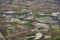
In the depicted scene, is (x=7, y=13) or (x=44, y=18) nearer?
(x=44, y=18)

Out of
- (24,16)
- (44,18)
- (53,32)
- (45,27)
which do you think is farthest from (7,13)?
(53,32)

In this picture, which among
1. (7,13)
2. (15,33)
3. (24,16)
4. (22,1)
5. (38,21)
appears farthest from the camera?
(22,1)

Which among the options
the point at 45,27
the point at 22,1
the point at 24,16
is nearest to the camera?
the point at 45,27

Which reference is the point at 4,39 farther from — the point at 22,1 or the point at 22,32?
the point at 22,1

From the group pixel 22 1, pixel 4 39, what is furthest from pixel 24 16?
pixel 22 1

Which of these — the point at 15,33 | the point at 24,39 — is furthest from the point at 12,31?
the point at 24,39

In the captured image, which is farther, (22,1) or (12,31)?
(22,1)

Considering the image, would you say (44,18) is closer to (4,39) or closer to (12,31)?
(12,31)

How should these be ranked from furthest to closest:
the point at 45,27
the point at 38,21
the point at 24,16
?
the point at 24,16 < the point at 38,21 < the point at 45,27

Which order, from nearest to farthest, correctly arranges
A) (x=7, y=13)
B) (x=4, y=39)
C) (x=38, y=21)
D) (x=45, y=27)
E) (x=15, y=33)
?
(x=4, y=39)
(x=15, y=33)
(x=45, y=27)
(x=38, y=21)
(x=7, y=13)
